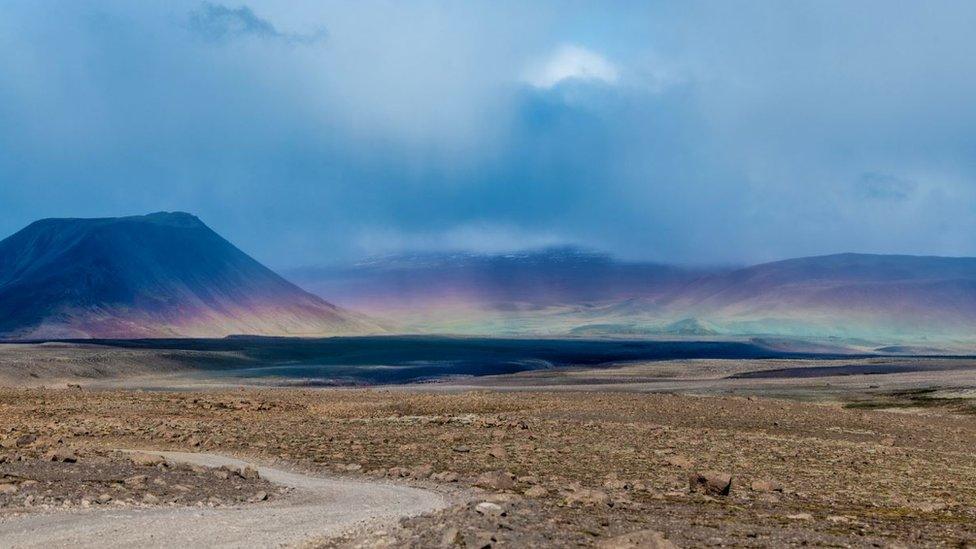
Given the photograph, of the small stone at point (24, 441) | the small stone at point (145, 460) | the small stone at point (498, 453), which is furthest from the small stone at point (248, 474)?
the small stone at point (24, 441)

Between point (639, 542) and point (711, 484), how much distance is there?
7.62 meters

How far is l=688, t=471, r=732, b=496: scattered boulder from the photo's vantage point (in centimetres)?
2023

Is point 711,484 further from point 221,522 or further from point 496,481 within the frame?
point 221,522

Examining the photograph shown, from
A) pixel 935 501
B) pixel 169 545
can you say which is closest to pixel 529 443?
pixel 935 501

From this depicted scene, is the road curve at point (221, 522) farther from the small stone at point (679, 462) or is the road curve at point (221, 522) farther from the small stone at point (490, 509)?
the small stone at point (679, 462)

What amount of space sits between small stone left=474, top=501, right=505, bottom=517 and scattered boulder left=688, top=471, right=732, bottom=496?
17.4 ft

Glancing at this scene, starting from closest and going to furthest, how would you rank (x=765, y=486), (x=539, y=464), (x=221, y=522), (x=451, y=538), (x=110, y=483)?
(x=451, y=538) → (x=221, y=522) → (x=110, y=483) → (x=765, y=486) → (x=539, y=464)

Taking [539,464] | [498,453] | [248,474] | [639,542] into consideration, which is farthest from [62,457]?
[639,542]

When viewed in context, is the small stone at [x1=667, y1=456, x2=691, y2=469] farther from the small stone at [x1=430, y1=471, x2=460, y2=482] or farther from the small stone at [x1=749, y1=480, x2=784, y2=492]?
the small stone at [x1=430, y1=471, x2=460, y2=482]

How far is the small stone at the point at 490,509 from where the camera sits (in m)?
16.0

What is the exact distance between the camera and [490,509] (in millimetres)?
16266

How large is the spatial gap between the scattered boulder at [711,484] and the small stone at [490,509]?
5300 millimetres

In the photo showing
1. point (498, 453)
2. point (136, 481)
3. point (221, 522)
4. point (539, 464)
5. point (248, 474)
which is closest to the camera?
point (221, 522)

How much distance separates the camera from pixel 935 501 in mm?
20391
